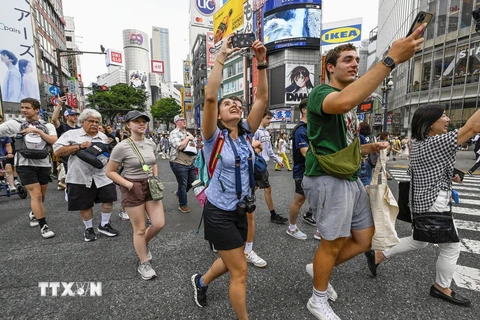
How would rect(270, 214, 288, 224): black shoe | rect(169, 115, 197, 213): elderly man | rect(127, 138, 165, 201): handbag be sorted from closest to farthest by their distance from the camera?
rect(127, 138, 165, 201): handbag, rect(270, 214, 288, 224): black shoe, rect(169, 115, 197, 213): elderly man

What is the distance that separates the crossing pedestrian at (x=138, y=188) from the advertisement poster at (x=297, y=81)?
117ft

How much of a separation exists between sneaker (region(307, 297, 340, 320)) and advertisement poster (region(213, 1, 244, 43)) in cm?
4599

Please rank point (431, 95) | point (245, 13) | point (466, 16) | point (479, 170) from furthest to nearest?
point (245, 13) → point (431, 95) → point (466, 16) → point (479, 170)

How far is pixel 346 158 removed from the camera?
1844mm

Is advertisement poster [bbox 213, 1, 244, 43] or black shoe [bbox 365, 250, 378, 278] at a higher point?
advertisement poster [bbox 213, 1, 244, 43]

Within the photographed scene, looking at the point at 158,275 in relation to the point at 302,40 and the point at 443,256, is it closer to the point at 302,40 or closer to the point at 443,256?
the point at 443,256

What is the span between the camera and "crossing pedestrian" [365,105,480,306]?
2.11 m

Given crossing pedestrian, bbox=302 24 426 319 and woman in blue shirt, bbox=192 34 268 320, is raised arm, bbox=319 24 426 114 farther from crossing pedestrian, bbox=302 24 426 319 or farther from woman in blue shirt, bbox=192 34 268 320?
woman in blue shirt, bbox=192 34 268 320

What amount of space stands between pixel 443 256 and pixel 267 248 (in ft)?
6.34

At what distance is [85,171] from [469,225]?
21.4 ft

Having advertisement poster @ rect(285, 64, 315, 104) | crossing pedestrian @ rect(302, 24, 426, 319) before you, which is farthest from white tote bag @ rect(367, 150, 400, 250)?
advertisement poster @ rect(285, 64, 315, 104)

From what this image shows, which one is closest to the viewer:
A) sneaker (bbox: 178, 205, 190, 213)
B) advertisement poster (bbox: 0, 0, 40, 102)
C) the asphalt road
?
the asphalt road

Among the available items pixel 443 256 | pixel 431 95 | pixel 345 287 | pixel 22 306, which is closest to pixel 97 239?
pixel 22 306

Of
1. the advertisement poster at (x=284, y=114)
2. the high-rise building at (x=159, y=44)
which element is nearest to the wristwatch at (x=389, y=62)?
the advertisement poster at (x=284, y=114)
